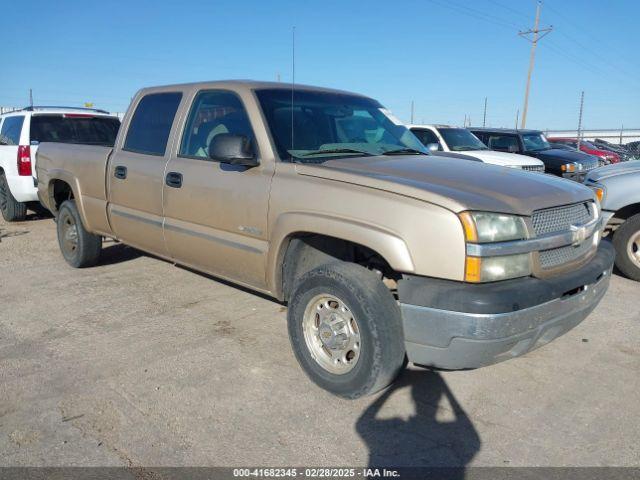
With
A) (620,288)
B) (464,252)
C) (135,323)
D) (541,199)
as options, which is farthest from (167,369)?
(620,288)

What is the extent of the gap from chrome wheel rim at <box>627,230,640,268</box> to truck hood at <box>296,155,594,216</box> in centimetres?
275

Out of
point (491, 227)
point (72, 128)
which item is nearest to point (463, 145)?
point (72, 128)

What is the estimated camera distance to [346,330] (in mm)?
3285

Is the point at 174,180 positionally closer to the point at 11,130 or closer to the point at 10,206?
the point at 10,206

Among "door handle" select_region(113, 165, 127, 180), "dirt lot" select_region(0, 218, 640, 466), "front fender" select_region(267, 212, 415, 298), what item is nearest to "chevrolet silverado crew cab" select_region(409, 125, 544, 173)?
"dirt lot" select_region(0, 218, 640, 466)

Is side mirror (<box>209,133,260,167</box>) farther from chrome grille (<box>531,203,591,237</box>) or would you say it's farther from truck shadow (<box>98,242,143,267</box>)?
truck shadow (<box>98,242,143,267</box>)

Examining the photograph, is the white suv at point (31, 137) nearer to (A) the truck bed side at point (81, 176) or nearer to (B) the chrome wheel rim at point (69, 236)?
(A) the truck bed side at point (81, 176)

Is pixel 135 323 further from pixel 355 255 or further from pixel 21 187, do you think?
pixel 21 187

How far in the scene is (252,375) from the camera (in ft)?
12.0

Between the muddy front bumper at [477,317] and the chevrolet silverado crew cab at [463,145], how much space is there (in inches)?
330

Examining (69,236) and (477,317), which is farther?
(69,236)

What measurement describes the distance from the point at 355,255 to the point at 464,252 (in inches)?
41.0

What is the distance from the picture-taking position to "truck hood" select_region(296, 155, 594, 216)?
2.91 metres

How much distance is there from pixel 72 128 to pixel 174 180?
17.8 feet
